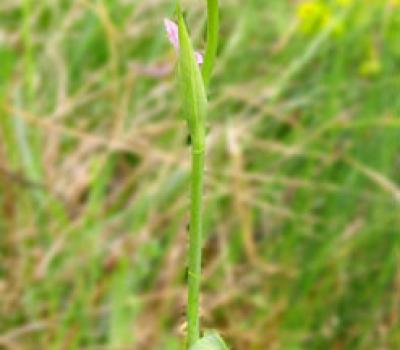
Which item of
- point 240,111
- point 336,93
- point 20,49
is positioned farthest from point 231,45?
point 20,49

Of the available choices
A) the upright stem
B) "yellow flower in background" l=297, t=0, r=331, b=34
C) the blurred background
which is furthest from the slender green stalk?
"yellow flower in background" l=297, t=0, r=331, b=34

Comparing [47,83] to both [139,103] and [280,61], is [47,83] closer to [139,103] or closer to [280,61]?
[139,103]

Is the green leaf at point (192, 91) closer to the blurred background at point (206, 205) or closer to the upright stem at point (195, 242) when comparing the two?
the upright stem at point (195, 242)

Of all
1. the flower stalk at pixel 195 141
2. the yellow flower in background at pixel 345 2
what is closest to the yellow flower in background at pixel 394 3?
the yellow flower in background at pixel 345 2

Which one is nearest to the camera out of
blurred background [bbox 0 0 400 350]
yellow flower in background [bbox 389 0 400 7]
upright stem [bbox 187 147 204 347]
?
upright stem [bbox 187 147 204 347]

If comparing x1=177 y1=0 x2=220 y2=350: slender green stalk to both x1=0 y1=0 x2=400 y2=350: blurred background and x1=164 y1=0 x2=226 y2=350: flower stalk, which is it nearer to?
x1=164 y1=0 x2=226 y2=350: flower stalk

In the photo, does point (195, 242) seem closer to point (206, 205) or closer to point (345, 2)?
point (206, 205)
